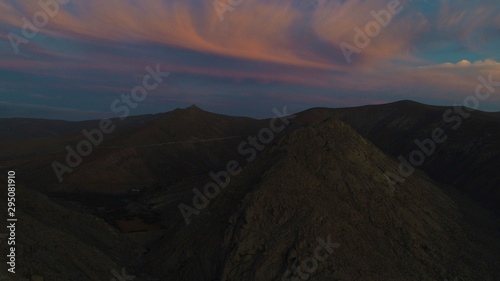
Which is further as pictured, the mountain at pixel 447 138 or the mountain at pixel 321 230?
the mountain at pixel 447 138

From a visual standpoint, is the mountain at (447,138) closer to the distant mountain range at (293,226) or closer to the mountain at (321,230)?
the distant mountain range at (293,226)

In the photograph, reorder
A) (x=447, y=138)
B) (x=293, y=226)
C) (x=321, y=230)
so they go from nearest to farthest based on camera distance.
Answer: (x=321, y=230), (x=293, y=226), (x=447, y=138)

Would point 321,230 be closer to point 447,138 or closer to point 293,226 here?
point 293,226

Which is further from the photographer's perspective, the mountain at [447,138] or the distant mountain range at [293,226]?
the mountain at [447,138]

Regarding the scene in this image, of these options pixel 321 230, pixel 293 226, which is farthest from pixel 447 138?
pixel 293 226

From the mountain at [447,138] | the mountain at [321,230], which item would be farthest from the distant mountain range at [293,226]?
the mountain at [447,138]

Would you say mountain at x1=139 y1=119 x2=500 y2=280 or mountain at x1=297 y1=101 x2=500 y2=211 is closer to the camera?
mountain at x1=139 y1=119 x2=500 y2=280

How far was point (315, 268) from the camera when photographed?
23422mm

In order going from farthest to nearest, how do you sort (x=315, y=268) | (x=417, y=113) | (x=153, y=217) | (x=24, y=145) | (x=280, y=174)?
(x=24, y=145), (x=417, y=113), (x=153, y=217), (x=280, y=174), (x=315, y=268)

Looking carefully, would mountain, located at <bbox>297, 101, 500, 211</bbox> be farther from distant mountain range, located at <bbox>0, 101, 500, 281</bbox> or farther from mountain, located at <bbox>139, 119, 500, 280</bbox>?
mountain, located at <bbox>139, 119, 500, 280</bbox>

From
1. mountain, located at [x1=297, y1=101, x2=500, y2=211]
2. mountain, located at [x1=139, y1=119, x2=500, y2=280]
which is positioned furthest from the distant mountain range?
mountain, located at [x1=297, y1=101, x2=500, y2=211]

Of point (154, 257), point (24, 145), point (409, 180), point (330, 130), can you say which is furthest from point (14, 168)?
point (409, 180)

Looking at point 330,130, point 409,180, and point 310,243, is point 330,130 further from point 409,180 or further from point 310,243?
point 310,243

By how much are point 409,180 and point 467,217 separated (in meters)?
6.43
